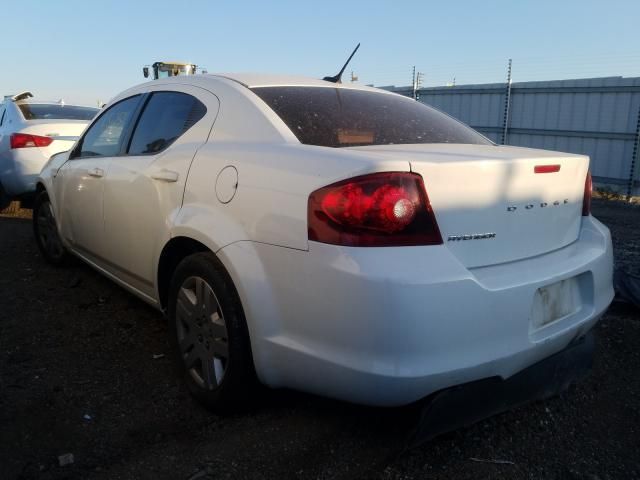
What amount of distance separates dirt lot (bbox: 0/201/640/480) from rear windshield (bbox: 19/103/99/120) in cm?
477

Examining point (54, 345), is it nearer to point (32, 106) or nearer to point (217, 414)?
point (217, 414)

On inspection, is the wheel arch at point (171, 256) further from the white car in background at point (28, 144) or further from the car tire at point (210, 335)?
the white car in background at point (28, 144)

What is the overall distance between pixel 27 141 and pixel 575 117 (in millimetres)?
10279

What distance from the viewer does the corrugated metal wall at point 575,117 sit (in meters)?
11.2

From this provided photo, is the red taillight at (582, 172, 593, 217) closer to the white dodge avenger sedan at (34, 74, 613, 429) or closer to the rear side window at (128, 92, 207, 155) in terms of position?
the white dodge avenger sedan at (34, 74, 613, 429)

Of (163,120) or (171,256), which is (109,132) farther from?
(171,256)

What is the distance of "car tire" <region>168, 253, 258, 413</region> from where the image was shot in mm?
2416

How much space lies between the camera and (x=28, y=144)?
22.6 feet

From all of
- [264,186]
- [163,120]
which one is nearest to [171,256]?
[163,120]

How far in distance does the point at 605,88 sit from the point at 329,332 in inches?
449

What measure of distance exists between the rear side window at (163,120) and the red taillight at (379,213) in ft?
4.14

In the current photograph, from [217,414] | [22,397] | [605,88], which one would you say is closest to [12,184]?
[22,397]

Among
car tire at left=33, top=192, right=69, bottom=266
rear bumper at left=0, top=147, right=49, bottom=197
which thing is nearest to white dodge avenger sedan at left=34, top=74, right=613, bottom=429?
car tire at left=33, top=192, right=69, bottom=266

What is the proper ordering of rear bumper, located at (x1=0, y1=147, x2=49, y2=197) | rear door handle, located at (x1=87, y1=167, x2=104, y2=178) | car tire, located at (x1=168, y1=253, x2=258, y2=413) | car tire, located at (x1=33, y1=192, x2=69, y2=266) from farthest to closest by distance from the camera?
rear bumper, located at (x1=0, y1=147, x2=49, y2=197) → car tire, located at (x1=33, y1=192, x2=69, y2=266) → rear door handle, located at (x1=87, y1=167, x2=104, y2=178) → car tire, located at (x1=168, y1=253, x2=258, y2=413)
